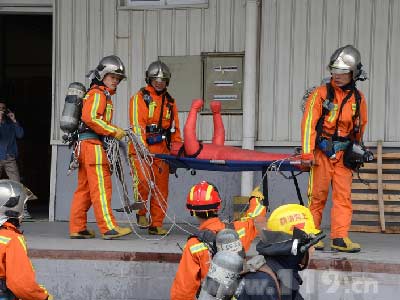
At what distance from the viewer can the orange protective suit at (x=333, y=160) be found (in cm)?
683

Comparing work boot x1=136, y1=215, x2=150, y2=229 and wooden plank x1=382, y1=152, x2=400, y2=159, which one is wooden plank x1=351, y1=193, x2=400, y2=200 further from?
work boot x1=136, y1=215, x2=150, y2=229

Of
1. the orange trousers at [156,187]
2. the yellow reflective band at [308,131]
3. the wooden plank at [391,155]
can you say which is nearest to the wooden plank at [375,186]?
the wooden plank at [391,155]

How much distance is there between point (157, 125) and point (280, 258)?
440cm

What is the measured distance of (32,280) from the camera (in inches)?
174

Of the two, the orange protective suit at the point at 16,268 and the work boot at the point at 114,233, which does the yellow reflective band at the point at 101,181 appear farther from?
the orange protective suit at the point at 16,268

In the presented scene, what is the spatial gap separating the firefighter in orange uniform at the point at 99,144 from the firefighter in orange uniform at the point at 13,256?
8.88 ft

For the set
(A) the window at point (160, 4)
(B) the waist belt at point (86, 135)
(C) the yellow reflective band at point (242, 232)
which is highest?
(A) the window at point (160, 4)

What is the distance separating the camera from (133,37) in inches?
376

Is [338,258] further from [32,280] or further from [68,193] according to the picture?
[68,193]

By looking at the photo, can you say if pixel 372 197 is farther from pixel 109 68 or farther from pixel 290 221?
pixel 290 221

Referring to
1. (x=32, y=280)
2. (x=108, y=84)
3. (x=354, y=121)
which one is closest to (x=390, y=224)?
(x=354, y=121)

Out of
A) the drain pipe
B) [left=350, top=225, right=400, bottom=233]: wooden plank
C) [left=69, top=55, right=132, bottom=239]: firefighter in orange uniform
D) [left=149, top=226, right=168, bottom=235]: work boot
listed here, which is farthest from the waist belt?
[left=350, top=225, right=400, bottom=233]: wooden plank

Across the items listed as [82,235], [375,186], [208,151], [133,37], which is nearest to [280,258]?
[208,151]

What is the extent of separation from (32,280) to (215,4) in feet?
18.9
